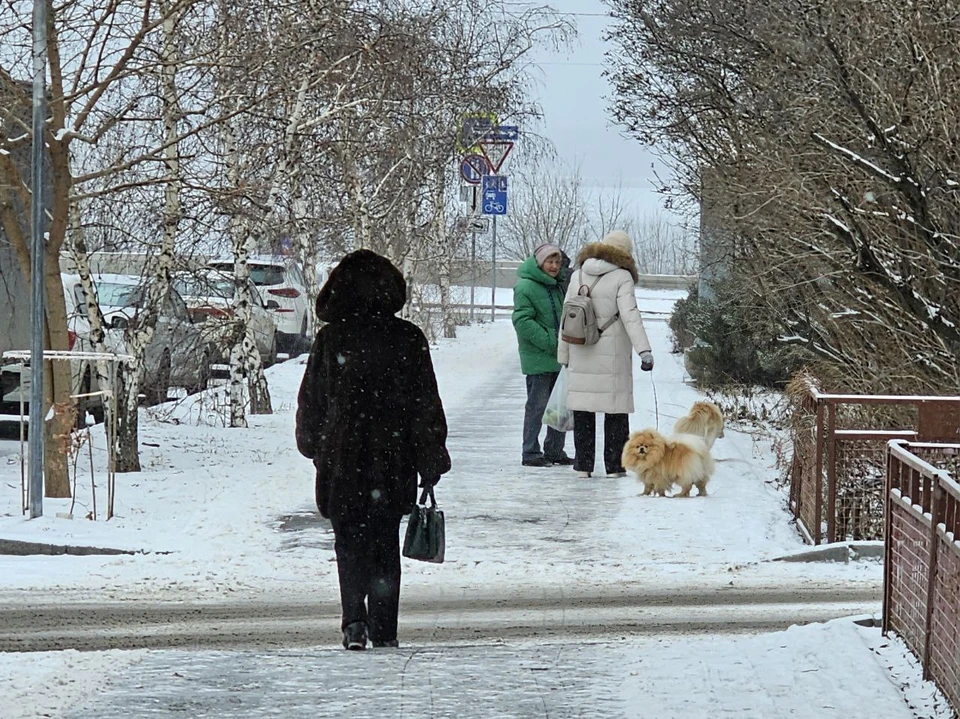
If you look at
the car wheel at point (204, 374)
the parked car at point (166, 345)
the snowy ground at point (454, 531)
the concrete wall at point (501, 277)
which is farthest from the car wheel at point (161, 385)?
the concrete wall at point (501, 277)

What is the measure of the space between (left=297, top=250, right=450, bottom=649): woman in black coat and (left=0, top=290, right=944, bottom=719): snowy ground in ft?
1.92

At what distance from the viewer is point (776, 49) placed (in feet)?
39.7

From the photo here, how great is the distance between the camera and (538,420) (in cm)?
1192

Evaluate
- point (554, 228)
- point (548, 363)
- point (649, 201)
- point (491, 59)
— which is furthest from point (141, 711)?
point (649, 201)

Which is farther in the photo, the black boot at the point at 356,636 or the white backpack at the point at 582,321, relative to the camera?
the white backpack at the point at 582,321

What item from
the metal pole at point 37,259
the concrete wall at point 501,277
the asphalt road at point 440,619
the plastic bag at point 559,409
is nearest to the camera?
the asphalt road at point 440,619

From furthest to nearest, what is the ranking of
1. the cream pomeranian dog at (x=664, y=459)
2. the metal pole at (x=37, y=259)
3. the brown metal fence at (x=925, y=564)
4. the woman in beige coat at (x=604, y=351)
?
the woman in beige coat at (x=604, y=351)
the cream pomeranian dog at (x=664, y=459)
the metal pole at (x=37, y=259)
the brown metal fence at (x=925, y=564)

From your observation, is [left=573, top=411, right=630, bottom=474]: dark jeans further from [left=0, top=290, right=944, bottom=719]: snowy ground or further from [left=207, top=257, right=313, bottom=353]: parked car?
[left=207, top=257, right=313, bottom=353]: parked car

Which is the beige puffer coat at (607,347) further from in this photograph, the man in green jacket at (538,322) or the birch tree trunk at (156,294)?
the birch tree trunk at (156,294)

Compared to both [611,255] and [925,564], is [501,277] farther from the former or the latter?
[925,564]

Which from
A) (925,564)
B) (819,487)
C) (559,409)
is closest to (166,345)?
(559,409)

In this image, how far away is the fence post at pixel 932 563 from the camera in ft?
16.3

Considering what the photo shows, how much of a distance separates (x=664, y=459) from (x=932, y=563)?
5.40 m

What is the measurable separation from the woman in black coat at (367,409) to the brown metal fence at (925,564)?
5.75 feet
